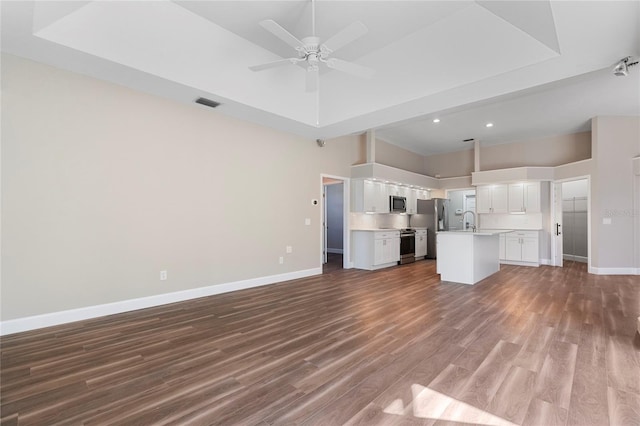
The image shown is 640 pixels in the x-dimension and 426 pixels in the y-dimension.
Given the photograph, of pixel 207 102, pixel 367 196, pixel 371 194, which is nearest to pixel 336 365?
pixel 207 102

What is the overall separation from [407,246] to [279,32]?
637 centimetres

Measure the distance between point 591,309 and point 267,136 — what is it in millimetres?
5510

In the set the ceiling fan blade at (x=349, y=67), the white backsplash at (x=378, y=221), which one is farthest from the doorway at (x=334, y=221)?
the ceiling fan blade at (x=349, y=67)

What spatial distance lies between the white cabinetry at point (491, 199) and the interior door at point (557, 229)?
3.49ft

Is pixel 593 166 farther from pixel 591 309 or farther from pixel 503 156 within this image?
pixel 591 309

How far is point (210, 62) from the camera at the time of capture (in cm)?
388

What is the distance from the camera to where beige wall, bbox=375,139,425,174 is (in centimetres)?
821

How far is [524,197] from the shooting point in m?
7.77

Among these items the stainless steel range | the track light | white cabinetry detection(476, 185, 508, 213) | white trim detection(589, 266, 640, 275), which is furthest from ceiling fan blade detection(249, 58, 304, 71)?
white trim detection(589, 266, 640, 275)

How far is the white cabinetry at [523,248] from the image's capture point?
293 inches

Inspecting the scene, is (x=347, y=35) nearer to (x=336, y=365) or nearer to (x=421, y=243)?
(x=336, y=365)

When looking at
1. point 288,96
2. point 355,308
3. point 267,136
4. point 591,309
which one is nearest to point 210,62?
point 288,96

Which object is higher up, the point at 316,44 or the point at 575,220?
the point at 316,44

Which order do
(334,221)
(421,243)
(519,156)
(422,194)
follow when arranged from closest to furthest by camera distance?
(519,156), (421,243), (422,194), (334,221)
